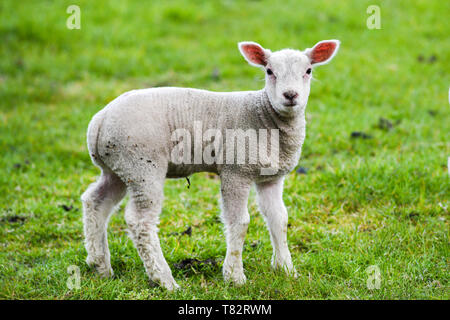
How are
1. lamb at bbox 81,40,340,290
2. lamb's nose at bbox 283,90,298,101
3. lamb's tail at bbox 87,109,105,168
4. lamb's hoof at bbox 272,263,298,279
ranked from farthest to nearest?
lamb's hoof at bbox 272,263,298,279 → lamb's tail at bbox 87,109,105,168 → lamb at bbox 81,40,340,290 → lamb's nose at bbox 283,90,298,101

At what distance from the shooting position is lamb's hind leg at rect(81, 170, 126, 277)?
448 centimetres

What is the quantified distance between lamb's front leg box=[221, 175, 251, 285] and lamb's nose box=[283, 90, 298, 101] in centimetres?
74

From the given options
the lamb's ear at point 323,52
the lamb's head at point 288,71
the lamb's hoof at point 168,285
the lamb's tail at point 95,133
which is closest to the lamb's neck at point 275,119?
the lamb's head at point 288,71

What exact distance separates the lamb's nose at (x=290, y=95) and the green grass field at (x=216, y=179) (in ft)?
4.73

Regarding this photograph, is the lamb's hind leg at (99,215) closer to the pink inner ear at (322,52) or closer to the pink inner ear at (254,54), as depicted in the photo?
the pink inner ear at (254,54)

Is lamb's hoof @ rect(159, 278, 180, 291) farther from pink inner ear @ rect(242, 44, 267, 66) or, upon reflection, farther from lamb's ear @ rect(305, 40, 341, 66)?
lamb's ear @ rect(305, 40, 341, 66)

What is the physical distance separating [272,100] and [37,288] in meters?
2.35

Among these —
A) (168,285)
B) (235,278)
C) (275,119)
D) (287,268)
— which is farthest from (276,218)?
A: (168,285)

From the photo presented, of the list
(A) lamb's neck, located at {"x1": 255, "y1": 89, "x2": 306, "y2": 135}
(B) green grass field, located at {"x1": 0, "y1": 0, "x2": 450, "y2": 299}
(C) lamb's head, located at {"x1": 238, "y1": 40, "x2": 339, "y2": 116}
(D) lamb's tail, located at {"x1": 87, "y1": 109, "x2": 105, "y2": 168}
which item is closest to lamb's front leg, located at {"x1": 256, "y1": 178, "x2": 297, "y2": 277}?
(B) green grass field, located at {"x1": 0, "y1": 0, "x2": 450, "y2": 299}

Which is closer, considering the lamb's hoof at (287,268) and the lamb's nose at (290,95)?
the lamb's nose at (290,95)

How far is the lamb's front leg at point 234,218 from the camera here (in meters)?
4.20

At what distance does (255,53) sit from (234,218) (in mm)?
1324

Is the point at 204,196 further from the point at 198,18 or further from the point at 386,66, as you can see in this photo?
the point at 198,18
